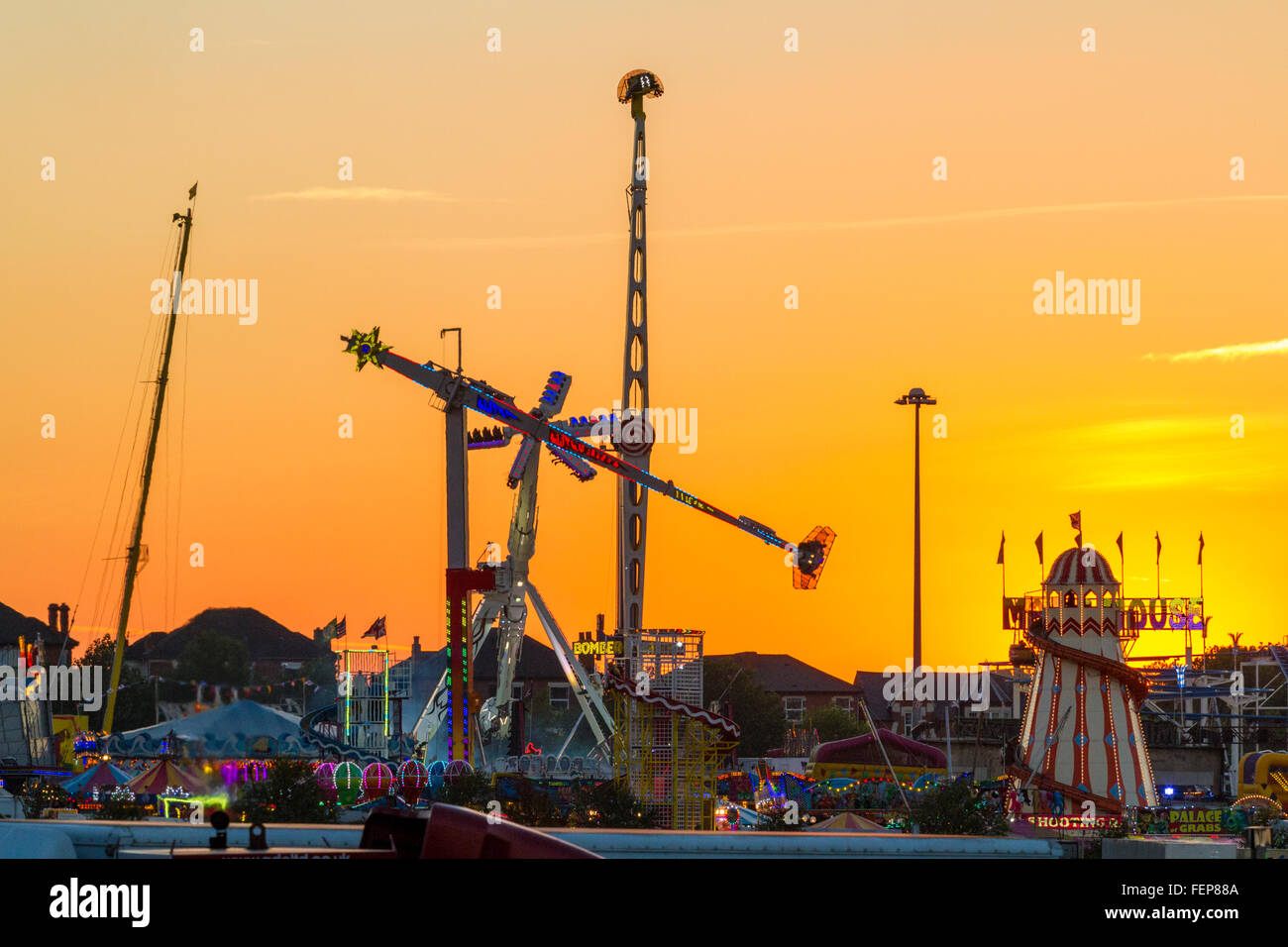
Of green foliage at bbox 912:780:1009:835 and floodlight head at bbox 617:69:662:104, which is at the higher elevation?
floodlight head at bbox 617:69:662:104

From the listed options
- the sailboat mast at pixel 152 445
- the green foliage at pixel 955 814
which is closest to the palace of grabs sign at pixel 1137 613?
the green foliage at pixel 955 814

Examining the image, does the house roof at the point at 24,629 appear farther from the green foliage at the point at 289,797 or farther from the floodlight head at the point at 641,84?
the green foliage at the point at 289,797

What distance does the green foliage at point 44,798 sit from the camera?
5441 centimetres

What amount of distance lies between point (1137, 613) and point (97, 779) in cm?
4056

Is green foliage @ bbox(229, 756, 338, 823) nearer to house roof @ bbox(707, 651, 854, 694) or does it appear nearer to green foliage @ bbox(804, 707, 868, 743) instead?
green foliage @ bbox(804, 707, 868, 743)

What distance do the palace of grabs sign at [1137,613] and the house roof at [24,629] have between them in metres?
93.7

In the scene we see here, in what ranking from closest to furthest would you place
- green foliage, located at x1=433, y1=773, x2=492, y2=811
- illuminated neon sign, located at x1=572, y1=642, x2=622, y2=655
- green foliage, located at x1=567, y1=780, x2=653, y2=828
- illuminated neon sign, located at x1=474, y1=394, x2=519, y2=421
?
green foliage, located at x1=567, y1=780, x2=653, y2=828, green foliage, located at x1=433, y1=773, x2=492, y2=811, illuminated neon sign, located at x1=474, y1=394, x2=519, y2=421, illuminated neon sign, located at x1=572, y1=642, x2=622, y2=655

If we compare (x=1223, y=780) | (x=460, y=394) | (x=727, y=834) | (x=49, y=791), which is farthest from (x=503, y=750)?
(x=727, y=834)

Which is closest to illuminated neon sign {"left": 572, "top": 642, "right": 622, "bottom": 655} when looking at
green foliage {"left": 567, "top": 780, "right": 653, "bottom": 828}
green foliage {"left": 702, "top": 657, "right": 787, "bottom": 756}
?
green foliage {"left": 567, "top": 780, "right": 653, "bottom": 828}

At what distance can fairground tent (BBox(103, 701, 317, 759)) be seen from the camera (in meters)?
66.4

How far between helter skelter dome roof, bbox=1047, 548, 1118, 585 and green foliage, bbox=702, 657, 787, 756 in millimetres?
67947

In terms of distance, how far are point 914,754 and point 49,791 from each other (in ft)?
114
